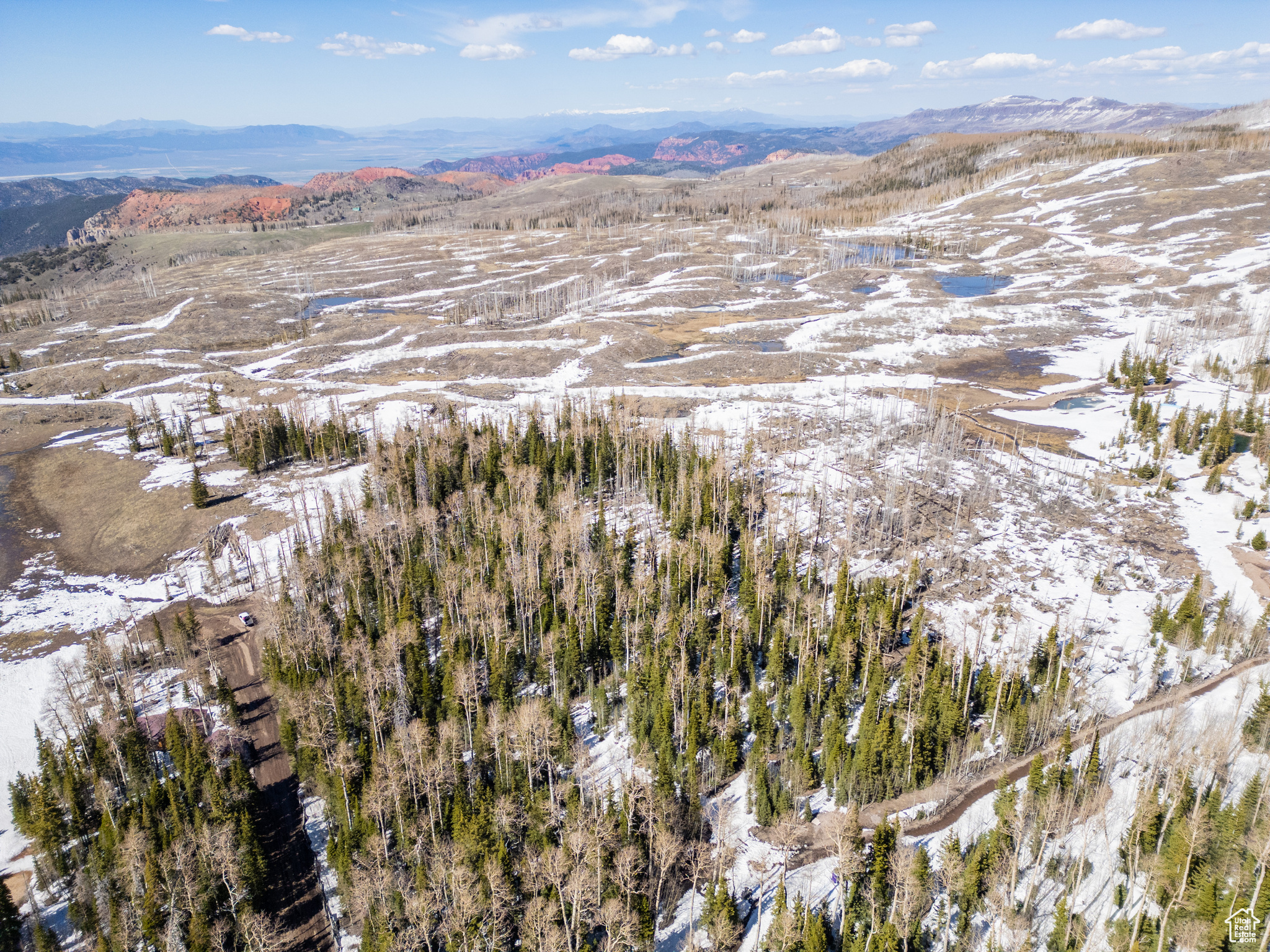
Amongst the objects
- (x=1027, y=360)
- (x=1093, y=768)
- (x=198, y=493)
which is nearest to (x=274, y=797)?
(x=198, y=493)

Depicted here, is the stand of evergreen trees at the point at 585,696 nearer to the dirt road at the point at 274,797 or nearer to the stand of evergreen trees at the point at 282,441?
the dirt road at the point at 274,797

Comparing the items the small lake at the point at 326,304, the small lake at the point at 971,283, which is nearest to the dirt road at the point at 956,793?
the small lake at the point at 971,283

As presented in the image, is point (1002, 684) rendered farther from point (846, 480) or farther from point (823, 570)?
point (846, 480)

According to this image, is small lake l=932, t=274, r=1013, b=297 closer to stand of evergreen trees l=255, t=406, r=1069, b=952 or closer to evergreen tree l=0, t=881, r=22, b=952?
stand of evergreen trees l=255, t=406, r=1069, b=952

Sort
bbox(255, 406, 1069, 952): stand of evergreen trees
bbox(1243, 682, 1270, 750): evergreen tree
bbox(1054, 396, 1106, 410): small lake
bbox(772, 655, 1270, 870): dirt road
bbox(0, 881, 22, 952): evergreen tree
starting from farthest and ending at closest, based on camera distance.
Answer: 1. bbox(1054, 396, 1106, 410): small lake
2. bbox(1243, 682, 1270, 750): evergreen tree
3. bbox(772, 655, 1270, 870): dirt road
4. bbox(255, 406, 1069, 952): stand of evergreen trees
5. bbox(0, 881, 22, 952): evergreen tree

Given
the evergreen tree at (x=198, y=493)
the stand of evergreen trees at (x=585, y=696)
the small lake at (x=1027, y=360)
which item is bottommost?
the stand of evergreen trees at (x=585, y=696)

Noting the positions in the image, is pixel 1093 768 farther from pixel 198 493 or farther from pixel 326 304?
pixel 326 304

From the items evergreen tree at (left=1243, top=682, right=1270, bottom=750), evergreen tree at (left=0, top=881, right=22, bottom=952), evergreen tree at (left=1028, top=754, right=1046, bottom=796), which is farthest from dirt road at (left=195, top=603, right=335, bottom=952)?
evergreen tree at (left=1243, top=682, right=1270, bottom=750)
